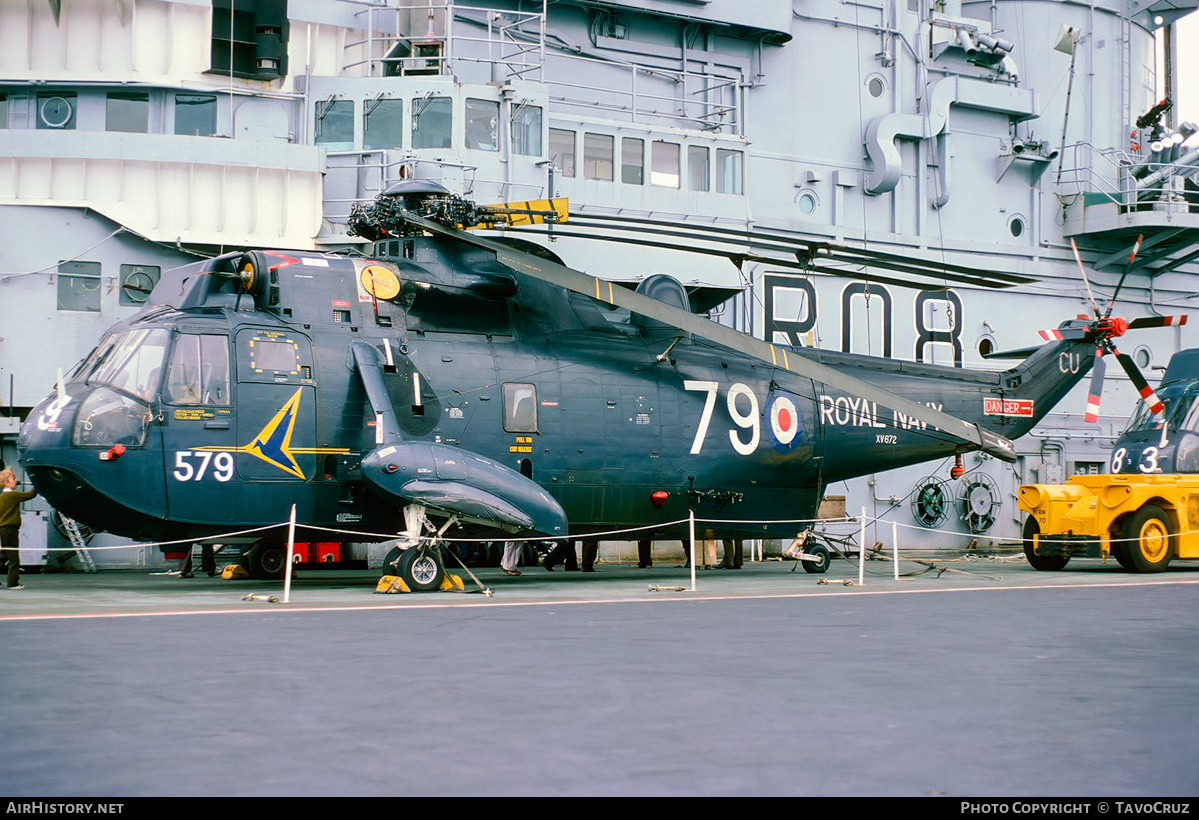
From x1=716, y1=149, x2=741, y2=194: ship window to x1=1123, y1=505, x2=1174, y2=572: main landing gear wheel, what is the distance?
11033 millimetres

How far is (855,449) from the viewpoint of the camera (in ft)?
69.3

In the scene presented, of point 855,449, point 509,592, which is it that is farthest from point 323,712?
point 855,449

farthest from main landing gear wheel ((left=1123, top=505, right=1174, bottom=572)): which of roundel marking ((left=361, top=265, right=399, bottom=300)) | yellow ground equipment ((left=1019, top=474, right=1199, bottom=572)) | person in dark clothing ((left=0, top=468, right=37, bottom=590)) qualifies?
person in dark clothing ((left=0, top=468, right=37, bottom=590))

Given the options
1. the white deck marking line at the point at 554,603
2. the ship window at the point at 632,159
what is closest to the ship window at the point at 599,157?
the ship window at the point at 632,159

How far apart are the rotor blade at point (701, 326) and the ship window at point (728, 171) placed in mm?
9640

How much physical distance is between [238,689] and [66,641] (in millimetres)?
3204

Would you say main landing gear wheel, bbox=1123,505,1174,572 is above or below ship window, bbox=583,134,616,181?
below

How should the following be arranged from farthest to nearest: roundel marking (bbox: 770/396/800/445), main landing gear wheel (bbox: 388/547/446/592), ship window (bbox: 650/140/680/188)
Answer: ship window (bbox: 650/140/680/188) → roundel marking (bbox: 770/396/800/445) → main landing gear wheel (bbox: 388/547/446/592)

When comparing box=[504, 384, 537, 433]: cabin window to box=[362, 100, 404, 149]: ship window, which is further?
box=[362, 100, 404, 149]: ship window

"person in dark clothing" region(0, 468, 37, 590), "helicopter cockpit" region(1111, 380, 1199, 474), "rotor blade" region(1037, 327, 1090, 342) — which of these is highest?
"rotor blade" region(1037, 327, 1090, 342)

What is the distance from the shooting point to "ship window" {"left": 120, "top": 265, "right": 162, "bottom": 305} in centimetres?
2331

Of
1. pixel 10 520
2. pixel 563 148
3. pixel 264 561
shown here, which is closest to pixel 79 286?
pixel 264 561

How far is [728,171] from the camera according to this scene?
27.8 meters

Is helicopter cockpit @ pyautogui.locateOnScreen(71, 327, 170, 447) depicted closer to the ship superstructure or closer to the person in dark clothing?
the person in dark clothing
